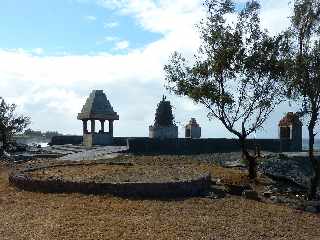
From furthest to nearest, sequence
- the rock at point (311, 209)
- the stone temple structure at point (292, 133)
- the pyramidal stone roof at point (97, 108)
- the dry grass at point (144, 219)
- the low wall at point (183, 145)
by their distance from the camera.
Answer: the pyramidal stone roof at point (97, 108)
the stone temple structure at point (292, 133)
the low wall at point (183, 145)
the rock at point (311, 209)
the dry grass at point (144, 219)

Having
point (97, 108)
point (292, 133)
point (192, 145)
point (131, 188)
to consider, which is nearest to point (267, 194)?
point (131, 188)

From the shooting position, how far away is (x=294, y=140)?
111 feet

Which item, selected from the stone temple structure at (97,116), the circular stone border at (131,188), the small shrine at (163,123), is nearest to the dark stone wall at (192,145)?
the stone temple structure at (97,116)

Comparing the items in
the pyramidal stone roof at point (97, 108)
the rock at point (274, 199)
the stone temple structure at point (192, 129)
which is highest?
the pyramidal stone roof at point (97, 108)

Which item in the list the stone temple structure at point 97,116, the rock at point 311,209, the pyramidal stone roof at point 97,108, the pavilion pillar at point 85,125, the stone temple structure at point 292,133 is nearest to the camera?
the rock at point 311,209

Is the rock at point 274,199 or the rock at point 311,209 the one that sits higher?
the rock at point 274,199

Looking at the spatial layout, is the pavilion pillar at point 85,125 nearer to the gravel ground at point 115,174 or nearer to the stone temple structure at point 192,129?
the stone temple structure at point 192,129

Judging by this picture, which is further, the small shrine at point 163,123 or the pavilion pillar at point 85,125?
the small shrine at point 163,123

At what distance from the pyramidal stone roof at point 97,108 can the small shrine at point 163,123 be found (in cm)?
299

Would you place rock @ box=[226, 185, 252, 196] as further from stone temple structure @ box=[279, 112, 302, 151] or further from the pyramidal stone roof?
the pyramidal stone roof

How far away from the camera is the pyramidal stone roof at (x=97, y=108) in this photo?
37000 millimetres

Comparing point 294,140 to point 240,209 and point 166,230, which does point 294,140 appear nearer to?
point 240,209

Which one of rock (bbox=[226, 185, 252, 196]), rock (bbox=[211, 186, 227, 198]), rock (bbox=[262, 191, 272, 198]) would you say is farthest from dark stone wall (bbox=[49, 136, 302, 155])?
rock (bbox=[226, 185, 252, 196])

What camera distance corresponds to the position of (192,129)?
1714 inches
